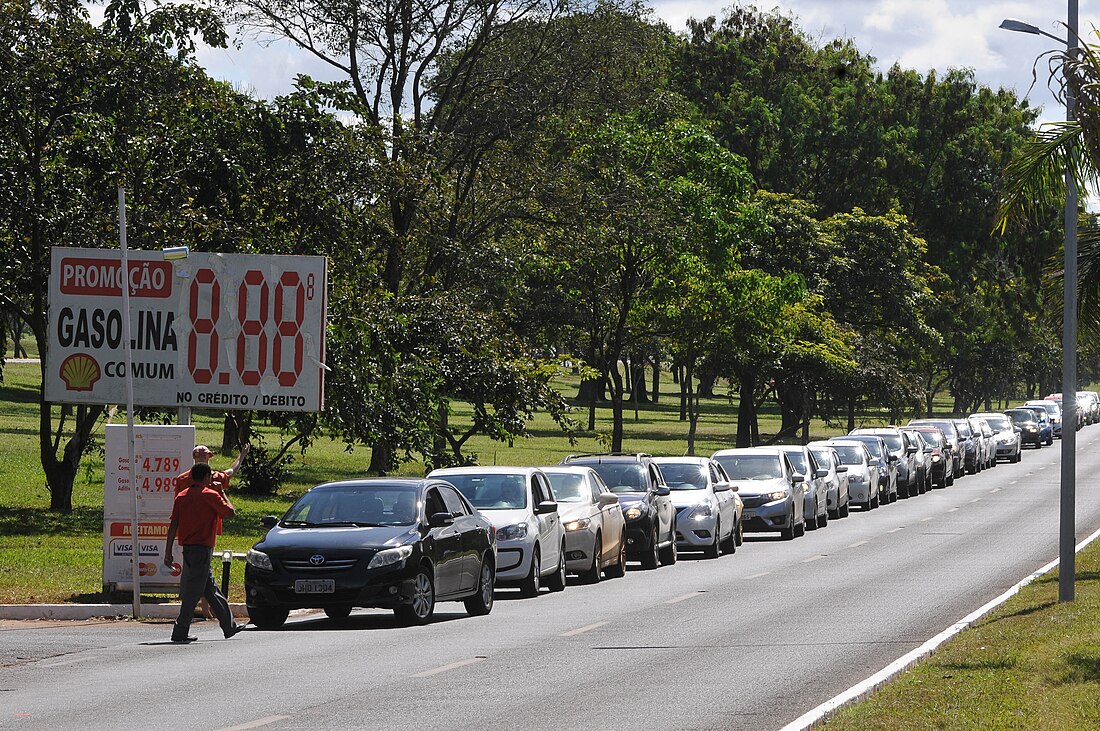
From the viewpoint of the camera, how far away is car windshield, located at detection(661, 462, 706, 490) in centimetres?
2894

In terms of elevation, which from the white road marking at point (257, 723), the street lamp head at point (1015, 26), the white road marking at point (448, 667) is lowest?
the white road marking at point (448, 667)

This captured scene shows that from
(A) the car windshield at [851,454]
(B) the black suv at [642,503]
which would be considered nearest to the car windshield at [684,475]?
(B) the black suv at [642,503]

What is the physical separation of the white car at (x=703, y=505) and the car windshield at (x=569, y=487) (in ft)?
13.7

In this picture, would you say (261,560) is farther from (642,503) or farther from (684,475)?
(684,475)

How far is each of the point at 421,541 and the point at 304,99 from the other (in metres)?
17.6

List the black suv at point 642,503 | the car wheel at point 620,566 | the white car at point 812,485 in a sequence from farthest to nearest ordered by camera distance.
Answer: the white car at point 812,485 < the black suv at point 642,503 < the car wheel at point 620,566

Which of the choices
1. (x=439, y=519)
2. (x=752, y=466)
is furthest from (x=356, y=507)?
(x=752, y=466)

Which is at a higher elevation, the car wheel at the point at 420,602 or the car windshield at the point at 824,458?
the car windshield at the point at 824,458

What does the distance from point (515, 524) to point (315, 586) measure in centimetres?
459

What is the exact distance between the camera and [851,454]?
41.9 metres

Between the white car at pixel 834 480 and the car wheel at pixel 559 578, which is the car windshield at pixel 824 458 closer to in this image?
the white car at pixel 834 480

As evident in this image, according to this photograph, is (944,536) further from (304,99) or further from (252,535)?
(304,99)

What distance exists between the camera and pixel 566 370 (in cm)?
3712

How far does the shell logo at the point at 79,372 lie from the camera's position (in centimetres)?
2109
